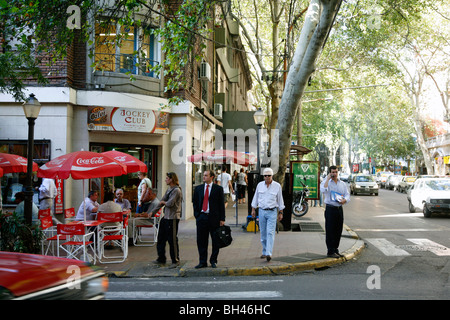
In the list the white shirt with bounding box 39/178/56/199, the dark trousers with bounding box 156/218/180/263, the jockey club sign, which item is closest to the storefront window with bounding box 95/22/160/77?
the jockey club sign

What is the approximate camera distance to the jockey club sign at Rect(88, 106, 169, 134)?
1505 centimetres

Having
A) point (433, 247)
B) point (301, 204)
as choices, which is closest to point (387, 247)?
point (433, 247)

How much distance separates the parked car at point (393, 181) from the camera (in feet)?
152

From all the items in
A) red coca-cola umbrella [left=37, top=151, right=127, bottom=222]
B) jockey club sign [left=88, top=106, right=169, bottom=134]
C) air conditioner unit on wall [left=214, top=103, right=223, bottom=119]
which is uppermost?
air conditioner unit on wall [left=214, top=103, right=223, bottom=119]

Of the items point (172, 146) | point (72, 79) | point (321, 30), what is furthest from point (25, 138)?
point (321, 30)

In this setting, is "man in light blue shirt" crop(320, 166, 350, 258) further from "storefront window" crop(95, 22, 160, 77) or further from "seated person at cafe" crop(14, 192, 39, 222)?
"storefront window" crop(95, 22, 160, 77)

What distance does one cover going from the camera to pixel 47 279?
3717 mm

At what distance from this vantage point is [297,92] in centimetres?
1195

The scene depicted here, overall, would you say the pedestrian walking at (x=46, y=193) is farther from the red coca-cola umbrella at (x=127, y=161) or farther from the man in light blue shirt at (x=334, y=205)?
the man in light blue shirt at (x=334, y=205)

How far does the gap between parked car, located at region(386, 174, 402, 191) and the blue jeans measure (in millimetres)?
40765

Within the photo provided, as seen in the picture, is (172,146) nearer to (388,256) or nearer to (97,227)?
(97,227)

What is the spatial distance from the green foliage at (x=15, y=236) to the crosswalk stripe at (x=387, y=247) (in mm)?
7566

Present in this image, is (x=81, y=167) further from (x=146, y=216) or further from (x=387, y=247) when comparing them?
(x=387, y=247)
